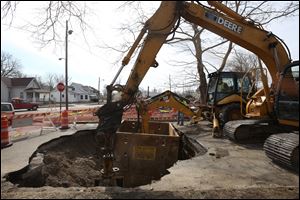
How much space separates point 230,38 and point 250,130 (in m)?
2.93

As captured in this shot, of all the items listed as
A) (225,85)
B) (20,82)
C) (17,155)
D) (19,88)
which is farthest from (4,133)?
(20,82)

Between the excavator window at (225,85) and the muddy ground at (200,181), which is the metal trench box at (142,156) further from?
the excavator window at (225,85)

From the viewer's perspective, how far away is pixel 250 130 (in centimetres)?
1031

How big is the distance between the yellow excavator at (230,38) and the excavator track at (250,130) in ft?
0.11

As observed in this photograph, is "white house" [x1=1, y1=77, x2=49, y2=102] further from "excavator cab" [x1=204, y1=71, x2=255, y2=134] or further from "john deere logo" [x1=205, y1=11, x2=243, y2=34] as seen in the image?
"john deere logo" [x1=205, y1=11, x2=243, y2=34]

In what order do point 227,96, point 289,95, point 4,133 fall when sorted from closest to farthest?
point 289,95
point 4,133
point 227,96

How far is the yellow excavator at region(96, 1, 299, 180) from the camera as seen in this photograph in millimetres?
7012

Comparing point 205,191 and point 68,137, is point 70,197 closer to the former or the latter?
point 205,191

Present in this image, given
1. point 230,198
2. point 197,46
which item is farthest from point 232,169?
point 197,46

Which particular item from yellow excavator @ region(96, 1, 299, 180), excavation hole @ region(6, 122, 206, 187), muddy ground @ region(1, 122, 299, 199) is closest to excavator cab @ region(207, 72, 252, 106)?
yellow excavator @ region(96, 1, 299, 180)

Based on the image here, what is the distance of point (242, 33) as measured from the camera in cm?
952

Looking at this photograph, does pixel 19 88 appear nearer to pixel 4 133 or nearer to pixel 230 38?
pixel 4 133

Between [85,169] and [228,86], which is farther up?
[228,86]

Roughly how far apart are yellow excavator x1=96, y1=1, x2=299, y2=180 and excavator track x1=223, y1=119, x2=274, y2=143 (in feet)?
0.11
